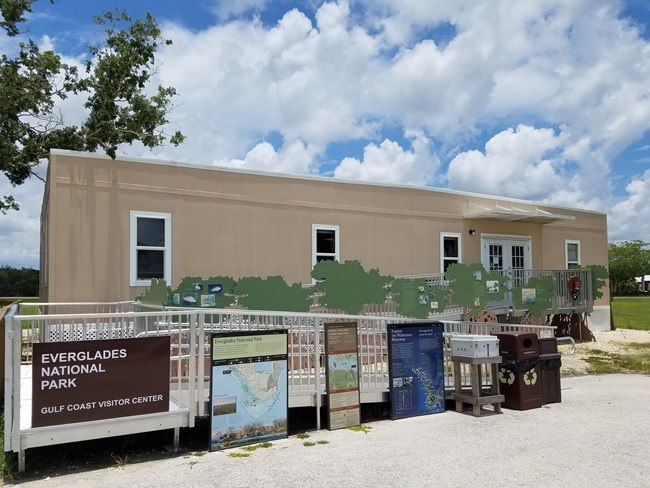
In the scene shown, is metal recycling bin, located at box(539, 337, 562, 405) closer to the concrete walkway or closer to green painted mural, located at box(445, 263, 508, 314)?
the concrete walkway

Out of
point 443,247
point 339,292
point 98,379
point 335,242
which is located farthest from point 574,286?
point 98,379

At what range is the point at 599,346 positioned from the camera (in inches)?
645

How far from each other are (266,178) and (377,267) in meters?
3.81

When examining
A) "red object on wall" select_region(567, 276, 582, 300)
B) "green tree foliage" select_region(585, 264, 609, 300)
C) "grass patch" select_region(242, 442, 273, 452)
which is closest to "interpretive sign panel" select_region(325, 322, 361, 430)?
"grass patch" select_region(242, 442, 273, 452)

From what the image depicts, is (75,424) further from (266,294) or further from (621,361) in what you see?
(621,361)

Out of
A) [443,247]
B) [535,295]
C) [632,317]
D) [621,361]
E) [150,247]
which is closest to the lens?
[150,247]

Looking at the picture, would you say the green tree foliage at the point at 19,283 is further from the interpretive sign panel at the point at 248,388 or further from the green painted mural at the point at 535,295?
the interpretive sign panel at the point at 248,388

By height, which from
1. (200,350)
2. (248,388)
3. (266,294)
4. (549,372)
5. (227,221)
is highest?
(227,221)

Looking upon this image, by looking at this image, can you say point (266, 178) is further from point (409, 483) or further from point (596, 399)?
point (409, 483)

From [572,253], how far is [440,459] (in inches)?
652

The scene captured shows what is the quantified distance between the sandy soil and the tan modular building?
11.2 ft

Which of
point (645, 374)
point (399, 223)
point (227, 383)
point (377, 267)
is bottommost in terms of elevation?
point (645, 374)

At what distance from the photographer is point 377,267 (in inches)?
585

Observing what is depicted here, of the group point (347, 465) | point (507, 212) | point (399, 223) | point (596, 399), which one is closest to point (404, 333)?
point (347, 465)
